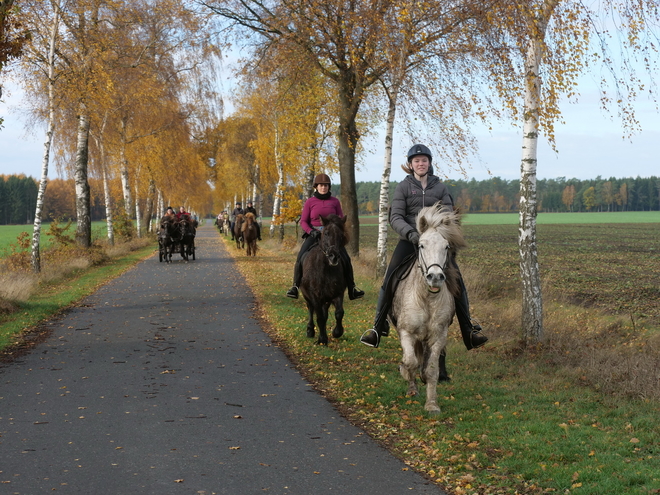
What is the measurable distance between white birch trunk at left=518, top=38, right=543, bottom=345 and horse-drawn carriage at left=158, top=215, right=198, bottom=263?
1804 cm

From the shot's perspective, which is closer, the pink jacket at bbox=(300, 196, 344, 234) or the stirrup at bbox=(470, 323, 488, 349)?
the stirrup at bbox=(470, 323, 488, 349)

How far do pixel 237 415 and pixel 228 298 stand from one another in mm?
9215

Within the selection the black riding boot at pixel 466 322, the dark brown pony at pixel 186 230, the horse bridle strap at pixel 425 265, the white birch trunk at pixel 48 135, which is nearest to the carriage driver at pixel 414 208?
the black riding boot at pixel 466 322

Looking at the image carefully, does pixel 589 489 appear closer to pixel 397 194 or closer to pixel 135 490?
pixel 135 490

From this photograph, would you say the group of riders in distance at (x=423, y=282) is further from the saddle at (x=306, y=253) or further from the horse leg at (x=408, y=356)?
the saddle at (x=306, y=253)

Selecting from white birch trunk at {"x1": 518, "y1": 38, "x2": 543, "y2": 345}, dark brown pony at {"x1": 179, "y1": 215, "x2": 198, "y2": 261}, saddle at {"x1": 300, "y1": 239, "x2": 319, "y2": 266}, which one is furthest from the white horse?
dark brown pony at {"x1": 179, "y1": 215, "x2": 198, "y2": 261}

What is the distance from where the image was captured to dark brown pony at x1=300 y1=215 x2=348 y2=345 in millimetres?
9758

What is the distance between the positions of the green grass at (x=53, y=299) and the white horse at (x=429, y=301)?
20.7ft

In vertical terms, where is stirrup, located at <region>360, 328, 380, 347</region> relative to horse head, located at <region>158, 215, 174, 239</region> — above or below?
below

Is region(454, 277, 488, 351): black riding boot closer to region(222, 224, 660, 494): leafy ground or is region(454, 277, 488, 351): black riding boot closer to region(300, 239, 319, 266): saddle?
region(222, 224, 660, 494): leafy ground

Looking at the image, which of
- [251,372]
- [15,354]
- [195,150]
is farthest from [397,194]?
[195,150]

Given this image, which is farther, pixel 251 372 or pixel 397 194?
pixel 251 372

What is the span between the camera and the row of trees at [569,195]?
525 ft

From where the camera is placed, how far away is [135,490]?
4.40m
